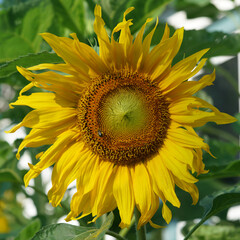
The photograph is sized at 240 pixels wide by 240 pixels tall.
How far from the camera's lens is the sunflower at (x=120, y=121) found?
2.43ft

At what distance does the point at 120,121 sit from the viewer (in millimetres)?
842

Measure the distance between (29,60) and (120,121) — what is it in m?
0.22

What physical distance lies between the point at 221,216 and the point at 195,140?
1.89ft

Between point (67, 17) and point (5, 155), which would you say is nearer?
point (67, 17)

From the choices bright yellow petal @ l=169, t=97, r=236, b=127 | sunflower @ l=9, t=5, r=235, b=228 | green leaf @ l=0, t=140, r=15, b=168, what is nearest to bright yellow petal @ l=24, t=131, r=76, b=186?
sunflower @ l=9, t=5, r=235, b=228

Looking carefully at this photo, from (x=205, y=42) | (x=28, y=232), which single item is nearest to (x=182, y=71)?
(x=205, y=42)

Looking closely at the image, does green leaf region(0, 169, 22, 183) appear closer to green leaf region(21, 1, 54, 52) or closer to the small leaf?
green leaf region(21, 1, 54, 52)

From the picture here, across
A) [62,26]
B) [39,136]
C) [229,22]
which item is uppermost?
[62,26]

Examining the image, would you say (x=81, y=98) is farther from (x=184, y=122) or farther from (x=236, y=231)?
(x=236, y=231)

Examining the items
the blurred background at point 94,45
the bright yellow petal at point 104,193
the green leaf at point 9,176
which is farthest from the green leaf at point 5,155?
the bright yellow petal at point 104,193

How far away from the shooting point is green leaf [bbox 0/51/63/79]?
2.55 ft

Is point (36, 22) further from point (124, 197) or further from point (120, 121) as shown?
point (124, 197)

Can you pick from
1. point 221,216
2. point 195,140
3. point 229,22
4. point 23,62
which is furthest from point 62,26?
point 229,22

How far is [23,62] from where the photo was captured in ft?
2.61
